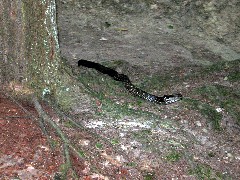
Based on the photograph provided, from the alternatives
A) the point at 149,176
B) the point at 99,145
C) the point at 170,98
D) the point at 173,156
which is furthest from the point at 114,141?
the point at 170,98

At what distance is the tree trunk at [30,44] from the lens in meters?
4.45

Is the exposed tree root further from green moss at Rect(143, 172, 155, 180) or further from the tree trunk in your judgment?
green moss at Rect(143, 172, 155, 180)

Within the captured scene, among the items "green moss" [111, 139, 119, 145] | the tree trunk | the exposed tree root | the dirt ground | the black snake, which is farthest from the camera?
the black snake

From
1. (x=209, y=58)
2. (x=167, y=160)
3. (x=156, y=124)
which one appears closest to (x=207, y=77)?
(x=209, y=58)

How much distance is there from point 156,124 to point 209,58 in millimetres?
3135

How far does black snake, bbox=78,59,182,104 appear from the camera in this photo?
5.89m

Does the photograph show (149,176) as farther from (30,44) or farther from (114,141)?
(30,44)

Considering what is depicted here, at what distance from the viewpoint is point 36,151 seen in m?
4.13

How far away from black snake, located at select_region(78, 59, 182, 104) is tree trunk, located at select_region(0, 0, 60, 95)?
60.0 inches

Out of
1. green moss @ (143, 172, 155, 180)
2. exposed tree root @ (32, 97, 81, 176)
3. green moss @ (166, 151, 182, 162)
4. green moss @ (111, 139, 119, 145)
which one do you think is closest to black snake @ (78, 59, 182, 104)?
green moss @ (166, 151, 182, 162)

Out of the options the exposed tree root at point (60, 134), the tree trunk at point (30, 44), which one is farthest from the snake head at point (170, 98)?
the exposed tree root at point (60, 134)

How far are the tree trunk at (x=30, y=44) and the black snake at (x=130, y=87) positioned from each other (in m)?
1.52

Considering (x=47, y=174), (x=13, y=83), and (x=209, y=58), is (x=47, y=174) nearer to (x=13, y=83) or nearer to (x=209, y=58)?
(x=13, y=83)

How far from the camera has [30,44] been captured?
462 cm
